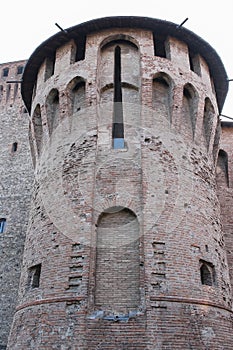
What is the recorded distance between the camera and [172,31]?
1227cm

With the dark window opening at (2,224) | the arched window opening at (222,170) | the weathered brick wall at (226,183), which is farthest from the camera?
the dark window opening at (2,224)

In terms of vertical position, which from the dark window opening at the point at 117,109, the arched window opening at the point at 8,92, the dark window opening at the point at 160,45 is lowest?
the dark window opening at the point at 117,109

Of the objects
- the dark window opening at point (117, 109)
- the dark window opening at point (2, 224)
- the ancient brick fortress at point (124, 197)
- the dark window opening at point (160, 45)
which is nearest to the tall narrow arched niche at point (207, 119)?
the ancient brick fortress at point (124, 197)

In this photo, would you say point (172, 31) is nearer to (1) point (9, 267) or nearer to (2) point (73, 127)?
(2) point (73, 127)

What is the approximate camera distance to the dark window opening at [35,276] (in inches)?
382

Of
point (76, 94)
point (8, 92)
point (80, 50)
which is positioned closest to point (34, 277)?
point (76, 94)

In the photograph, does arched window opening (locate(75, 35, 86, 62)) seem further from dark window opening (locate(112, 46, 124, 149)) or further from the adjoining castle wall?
the adjoining castle wall

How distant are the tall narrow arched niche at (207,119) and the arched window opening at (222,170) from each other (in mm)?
4168

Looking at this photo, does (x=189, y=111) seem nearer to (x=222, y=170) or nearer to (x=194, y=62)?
(x=194, y=62)

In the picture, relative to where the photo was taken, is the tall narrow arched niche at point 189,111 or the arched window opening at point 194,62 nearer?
the tall narrow arched niche at point 189,111

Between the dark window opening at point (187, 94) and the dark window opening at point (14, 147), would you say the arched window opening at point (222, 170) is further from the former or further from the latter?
the dark window opening at point (14, 147)

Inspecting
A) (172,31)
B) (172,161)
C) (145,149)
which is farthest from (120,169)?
(172,31)

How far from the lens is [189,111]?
11898 mm

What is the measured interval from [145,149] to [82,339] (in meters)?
5.18
